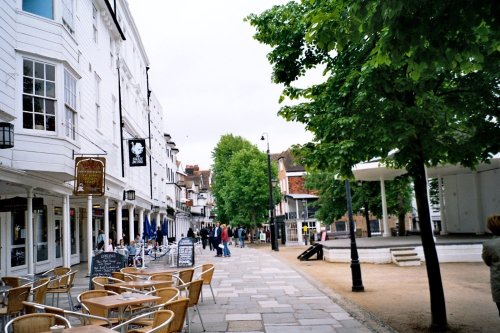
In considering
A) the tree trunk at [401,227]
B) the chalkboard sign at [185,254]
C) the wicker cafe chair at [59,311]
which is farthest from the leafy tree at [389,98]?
the tree trunk at [401,227]

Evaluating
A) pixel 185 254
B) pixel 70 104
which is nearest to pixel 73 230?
pixel 185 254

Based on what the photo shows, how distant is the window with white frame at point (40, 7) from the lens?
12.2 m

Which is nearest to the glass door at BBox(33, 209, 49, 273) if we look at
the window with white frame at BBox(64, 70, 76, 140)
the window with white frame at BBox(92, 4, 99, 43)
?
the window with white frame at BBox(64, 70, 76, 140)

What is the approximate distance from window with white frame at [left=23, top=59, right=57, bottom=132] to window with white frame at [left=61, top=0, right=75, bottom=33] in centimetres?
220

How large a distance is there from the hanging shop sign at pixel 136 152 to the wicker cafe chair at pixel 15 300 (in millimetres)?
14689

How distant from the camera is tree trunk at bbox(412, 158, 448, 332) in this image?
7578mm

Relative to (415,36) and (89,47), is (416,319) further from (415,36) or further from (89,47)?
(89,47)

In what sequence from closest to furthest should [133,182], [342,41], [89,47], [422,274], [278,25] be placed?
[342,41]
[278,25]
[422,274]
[89,47]
[133,182]

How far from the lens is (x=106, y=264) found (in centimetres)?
1071

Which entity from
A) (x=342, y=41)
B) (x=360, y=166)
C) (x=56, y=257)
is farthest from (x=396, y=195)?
(x=342, y=41)

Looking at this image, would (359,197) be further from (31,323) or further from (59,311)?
(31,323)

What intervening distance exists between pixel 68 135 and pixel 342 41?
1004cm

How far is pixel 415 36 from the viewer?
472 cm

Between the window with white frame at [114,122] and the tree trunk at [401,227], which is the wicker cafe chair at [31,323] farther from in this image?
the tree trunk at [401,227]
